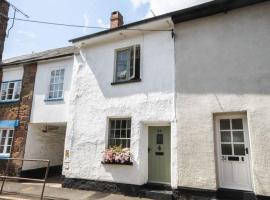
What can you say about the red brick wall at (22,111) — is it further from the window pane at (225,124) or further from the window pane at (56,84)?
the window pane at (225,124)

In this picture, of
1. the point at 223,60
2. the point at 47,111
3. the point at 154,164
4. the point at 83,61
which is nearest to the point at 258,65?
the point at 223,60

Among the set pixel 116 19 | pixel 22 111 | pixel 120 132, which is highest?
pixel 116 19

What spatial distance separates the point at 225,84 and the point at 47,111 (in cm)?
833

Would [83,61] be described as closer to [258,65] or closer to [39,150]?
[39,150]

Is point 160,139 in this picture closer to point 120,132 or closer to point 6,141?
point 120,132

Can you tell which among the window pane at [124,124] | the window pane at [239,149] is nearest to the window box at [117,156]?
the window pane at [124,124]

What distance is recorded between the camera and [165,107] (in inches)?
308

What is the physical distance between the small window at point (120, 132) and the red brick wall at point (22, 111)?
5.10m

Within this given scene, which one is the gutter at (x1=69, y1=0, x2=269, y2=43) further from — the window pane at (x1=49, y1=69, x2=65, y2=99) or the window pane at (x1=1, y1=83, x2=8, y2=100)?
the window pane at (x1=1, y1=83, x2=8, y2=100)

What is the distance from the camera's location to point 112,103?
889 cm

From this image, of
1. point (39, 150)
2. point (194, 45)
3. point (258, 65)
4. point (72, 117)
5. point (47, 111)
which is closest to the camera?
point (258, 65)

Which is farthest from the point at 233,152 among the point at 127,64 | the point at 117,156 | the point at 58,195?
the point at 58,195

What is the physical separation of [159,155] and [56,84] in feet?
21.2

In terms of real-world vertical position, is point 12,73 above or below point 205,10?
below
